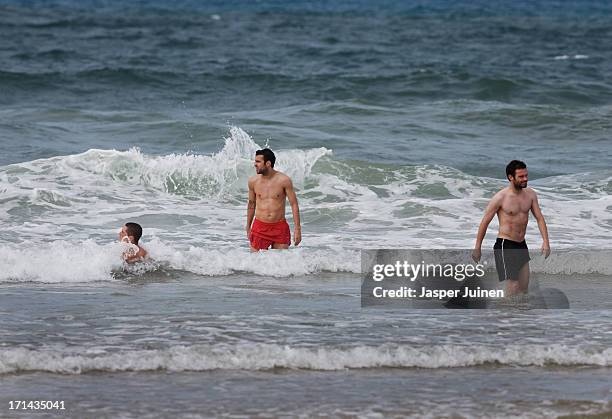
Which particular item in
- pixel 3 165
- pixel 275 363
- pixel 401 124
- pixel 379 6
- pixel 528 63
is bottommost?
pixel 275 363

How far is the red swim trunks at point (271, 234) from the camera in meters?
11.5

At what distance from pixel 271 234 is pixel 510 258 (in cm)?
277

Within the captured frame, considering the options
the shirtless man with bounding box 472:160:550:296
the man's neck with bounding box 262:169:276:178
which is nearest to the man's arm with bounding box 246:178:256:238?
the man's neck with bounding box 262:169:276:178

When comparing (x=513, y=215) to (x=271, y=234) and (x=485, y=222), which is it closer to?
(x=485, y=222)

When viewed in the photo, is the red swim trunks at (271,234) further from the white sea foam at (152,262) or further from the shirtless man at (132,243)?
the shirtless man at (132,243)

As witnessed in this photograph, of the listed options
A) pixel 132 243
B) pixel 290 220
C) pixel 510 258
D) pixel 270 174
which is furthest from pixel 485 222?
pixel 290 220

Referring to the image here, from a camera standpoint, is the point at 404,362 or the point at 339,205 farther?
the point at 339,205

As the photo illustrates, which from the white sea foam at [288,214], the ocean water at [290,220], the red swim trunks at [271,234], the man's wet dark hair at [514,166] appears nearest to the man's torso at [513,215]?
the man's wet dark hair at [514,166]

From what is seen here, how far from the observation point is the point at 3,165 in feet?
57.7

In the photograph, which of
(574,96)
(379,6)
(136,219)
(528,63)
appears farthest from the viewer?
(379,6)

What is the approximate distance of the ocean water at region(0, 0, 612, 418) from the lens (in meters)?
7.43

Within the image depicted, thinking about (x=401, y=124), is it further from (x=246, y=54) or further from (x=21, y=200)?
(x=246, y=54)

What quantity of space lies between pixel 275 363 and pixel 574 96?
20.9 meters

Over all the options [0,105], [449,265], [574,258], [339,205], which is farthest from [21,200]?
[0,105]
